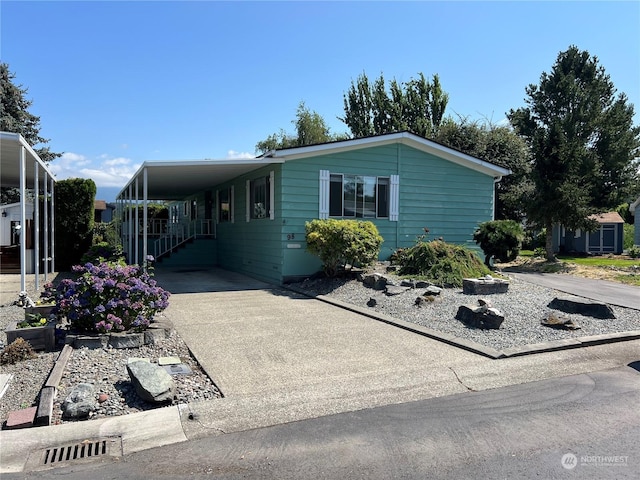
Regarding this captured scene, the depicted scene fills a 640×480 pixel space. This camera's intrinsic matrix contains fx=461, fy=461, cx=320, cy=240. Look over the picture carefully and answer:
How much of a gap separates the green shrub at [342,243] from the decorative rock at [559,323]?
426 cm

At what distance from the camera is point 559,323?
6715 millimetres

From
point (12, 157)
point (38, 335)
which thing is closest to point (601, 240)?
point (12, 157)

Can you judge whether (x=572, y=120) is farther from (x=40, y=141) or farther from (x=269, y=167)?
(x=40, y=141)

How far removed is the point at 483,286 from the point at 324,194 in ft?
15.3

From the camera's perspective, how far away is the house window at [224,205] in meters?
16.2

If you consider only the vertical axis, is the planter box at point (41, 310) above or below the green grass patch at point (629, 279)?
above

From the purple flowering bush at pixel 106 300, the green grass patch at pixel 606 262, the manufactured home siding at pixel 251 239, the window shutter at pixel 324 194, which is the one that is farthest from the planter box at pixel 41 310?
the green grass patch at pixel 606 262

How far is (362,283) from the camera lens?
10328 mm

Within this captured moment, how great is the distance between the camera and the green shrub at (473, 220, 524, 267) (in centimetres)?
1291

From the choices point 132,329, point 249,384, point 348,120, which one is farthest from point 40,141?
point 249,384

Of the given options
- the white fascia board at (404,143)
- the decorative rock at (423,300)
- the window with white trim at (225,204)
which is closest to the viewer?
the decorative rock at (423,300)

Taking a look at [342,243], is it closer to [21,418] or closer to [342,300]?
[342,300]

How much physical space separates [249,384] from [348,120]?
115 feet

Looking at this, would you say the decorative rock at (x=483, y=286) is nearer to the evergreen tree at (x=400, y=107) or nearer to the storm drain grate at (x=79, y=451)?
the storm drain grate at (x=79, y=451)
